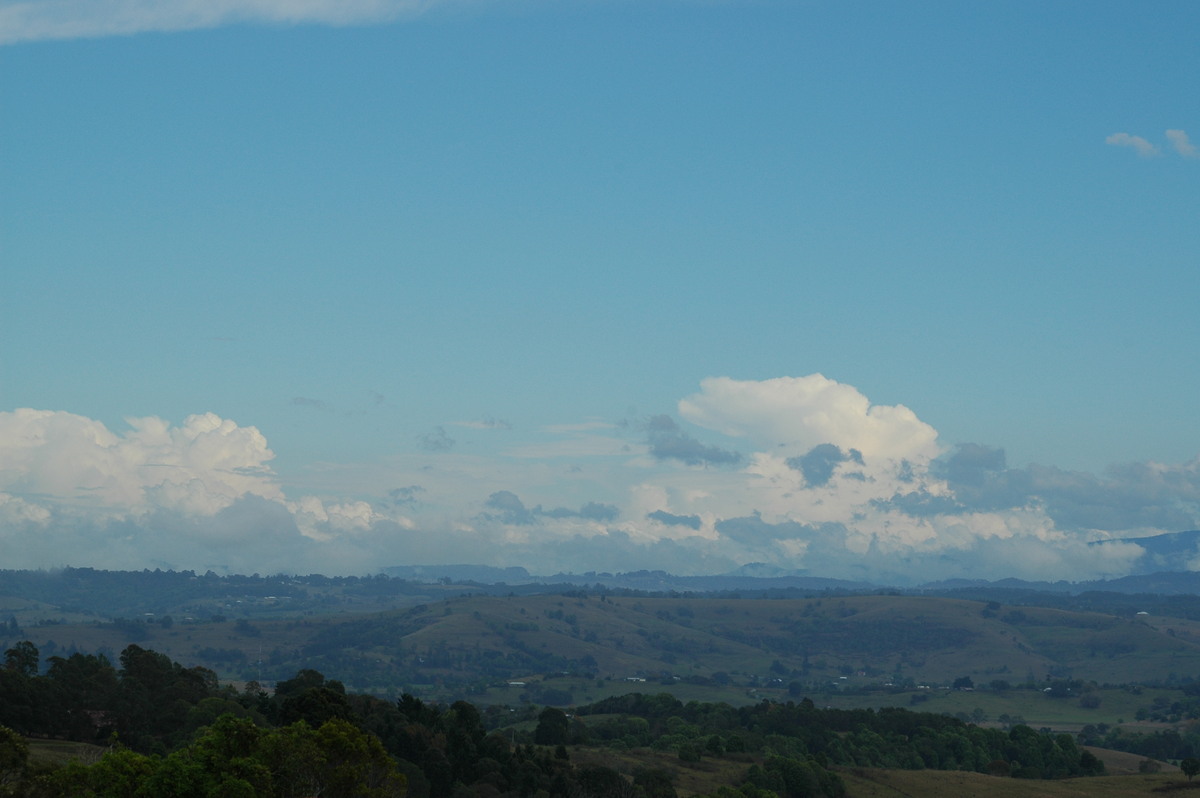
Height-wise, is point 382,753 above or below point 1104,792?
above

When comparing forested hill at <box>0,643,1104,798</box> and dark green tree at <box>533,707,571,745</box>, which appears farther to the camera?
dark green tree at <box>533,707,571,745</box>

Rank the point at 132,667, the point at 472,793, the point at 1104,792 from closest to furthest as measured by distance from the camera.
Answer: the point at 472,793, the point at 132,667, the point at 1104,792

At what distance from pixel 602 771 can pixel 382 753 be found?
186ft

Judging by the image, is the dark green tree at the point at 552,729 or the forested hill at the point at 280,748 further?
the dark green tree at the point at 552,729

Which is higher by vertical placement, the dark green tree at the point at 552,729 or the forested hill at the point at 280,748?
the forested hill at the point at 280,748

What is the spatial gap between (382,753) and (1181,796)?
12054 cm

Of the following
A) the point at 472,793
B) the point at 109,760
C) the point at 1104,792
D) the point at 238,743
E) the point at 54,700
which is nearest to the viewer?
the point at 109,760

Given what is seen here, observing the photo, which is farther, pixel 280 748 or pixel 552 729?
pixel 552 729

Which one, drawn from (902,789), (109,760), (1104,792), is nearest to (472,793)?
(109,760)

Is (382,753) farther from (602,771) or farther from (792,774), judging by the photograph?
(792,774)

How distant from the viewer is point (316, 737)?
78438mm

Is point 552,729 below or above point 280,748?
below

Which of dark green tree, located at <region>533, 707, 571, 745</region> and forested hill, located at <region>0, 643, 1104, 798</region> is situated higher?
forested hill, located at <region>0, 643, 1104, 798</region>

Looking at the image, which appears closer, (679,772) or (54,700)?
(54,700)
